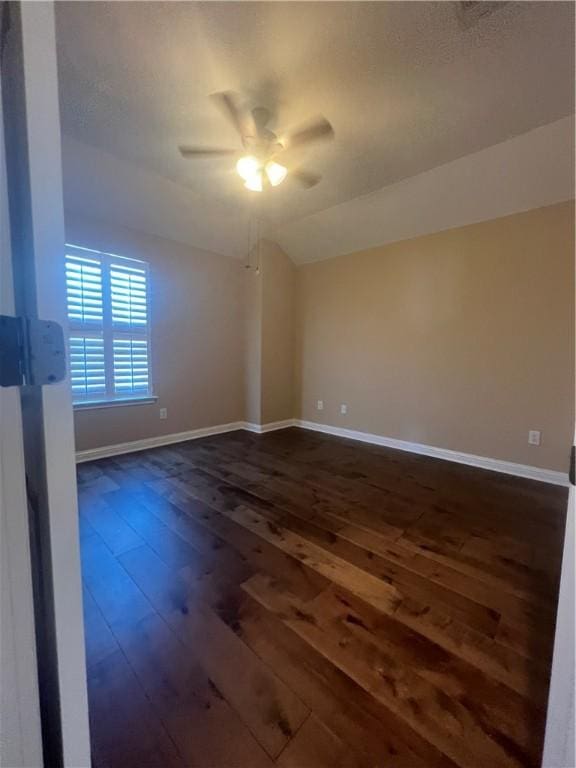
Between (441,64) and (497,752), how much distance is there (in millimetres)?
2962

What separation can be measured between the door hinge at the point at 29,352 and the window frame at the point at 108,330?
306 centimetres

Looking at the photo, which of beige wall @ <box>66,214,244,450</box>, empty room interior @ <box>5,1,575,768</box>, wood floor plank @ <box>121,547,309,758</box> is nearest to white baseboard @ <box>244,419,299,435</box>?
empty room interior @ <box>5,1,575,768</box>

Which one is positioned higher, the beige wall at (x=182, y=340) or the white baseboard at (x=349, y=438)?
the beige wall at (x=182, y=340)

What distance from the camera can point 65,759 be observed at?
0.54 m

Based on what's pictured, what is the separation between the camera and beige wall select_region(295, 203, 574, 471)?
2713 millimetres

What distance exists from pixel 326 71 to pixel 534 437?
10.8 feet

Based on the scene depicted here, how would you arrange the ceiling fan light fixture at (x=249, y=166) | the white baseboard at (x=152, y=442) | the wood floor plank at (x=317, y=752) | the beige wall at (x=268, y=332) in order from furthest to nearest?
the beige wall at (x=268, y=332), the white baseboard at (x=152, y=442), the ceiling fan light fixture at (x=249, y=166), the wood floor plank at (x=317, y=752)

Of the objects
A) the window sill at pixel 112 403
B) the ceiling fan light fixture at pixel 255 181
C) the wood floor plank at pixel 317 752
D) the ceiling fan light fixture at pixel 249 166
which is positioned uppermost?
the ceiling fan light fixture at pixel 249 166

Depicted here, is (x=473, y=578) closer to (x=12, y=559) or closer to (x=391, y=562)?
(x=391, y=562)

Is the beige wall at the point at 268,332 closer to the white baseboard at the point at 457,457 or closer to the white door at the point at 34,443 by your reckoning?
the white baseboard at the point at 457,457

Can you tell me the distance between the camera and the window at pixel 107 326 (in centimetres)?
302

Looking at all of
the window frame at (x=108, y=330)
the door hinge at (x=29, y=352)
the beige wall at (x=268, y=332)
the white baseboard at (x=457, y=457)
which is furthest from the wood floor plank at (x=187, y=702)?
the beige wall at (x=268, y=332)

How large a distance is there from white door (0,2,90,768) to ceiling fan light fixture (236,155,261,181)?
1.92m

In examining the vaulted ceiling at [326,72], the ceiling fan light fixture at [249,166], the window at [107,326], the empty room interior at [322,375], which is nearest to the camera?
the empty room interior at [322,375]
